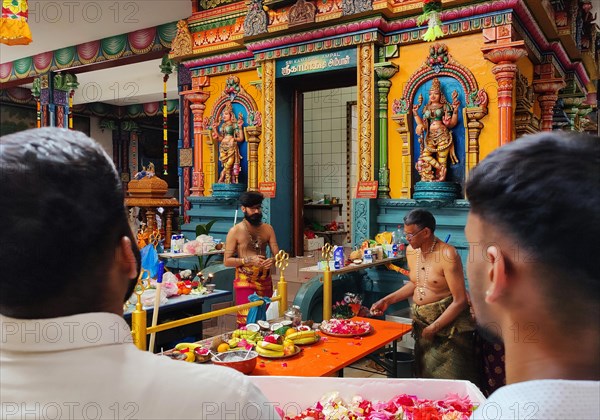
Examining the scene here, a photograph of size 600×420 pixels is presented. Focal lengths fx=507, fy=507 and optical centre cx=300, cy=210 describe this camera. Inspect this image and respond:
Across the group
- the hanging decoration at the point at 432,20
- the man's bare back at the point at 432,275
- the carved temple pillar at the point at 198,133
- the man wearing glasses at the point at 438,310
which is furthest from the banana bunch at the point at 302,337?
the carved temple pillar at the point at 198,133

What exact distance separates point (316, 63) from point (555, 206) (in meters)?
6.46

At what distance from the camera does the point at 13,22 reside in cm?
450

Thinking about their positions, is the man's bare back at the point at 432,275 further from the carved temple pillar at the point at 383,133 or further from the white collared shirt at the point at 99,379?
the white collared shirt at the point at 99,379

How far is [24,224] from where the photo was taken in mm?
759

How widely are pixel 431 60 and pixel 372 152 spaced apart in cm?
132

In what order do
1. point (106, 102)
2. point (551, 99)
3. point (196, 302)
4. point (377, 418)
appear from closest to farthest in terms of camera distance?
point (377, 418), point (196, 302), point (551, 99), point (106, 102)

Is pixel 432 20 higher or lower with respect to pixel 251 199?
higher

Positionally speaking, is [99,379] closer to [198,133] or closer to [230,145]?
[230,145]

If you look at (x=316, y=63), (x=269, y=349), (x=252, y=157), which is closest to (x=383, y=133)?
(x=316, y=63)

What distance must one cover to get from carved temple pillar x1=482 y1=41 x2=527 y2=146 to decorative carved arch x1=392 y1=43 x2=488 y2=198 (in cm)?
21

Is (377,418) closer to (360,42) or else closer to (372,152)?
(372,152)

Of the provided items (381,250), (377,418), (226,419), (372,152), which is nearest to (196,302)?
(381,250)

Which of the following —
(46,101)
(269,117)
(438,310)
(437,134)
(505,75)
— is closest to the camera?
(438,310)

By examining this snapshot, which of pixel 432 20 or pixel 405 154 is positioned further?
pixel 405 154
